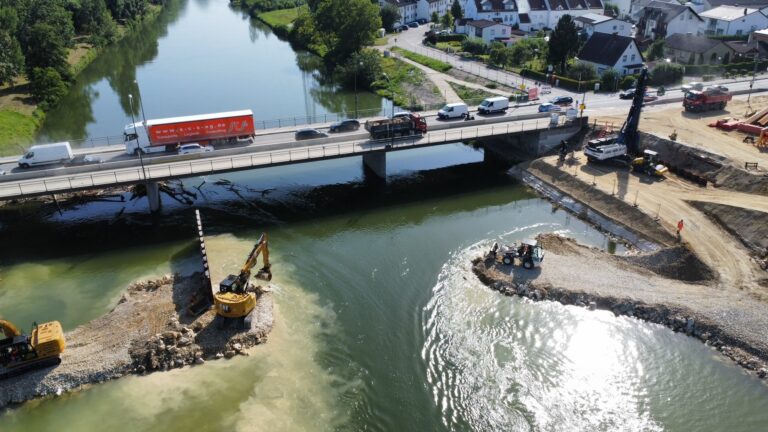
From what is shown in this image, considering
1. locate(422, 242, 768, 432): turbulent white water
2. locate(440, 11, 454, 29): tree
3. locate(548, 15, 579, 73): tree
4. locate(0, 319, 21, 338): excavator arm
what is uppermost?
locate(440, 11, 454, 29): tree

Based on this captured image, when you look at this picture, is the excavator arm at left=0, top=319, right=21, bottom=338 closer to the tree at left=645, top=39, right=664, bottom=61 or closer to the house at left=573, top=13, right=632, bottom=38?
A: the tree at left=645, top=39, right=664, bottom=61

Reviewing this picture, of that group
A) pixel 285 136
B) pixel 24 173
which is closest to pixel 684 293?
pixel 285 136

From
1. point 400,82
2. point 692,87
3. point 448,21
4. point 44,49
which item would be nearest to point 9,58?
point 44,49

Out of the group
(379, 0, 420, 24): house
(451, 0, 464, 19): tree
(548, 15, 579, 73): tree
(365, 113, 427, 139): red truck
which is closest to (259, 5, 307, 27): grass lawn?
(379, 0, 420, 24): house

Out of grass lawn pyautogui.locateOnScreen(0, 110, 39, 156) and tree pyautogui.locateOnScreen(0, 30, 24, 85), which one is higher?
tree pyautogui.locateOnScreen(0, 30, 24, 85)

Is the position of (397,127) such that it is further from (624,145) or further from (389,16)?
(389,16)

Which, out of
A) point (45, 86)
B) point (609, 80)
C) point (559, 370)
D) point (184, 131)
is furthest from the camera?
point (45, 86)

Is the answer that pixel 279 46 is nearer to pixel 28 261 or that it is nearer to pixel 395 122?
pixel 395 122
